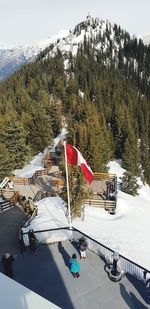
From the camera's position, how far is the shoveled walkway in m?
15.8

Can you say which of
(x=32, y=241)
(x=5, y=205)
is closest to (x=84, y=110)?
(x=5, y=205)

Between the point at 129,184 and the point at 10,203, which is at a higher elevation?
the point at 10,203

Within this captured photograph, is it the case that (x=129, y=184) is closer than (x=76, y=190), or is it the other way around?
(x=76, y=190)

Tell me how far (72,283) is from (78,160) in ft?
21.5

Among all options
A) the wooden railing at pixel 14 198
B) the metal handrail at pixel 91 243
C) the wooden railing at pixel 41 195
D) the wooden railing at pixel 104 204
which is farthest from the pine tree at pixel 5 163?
the metal handrail at pixel 91 243

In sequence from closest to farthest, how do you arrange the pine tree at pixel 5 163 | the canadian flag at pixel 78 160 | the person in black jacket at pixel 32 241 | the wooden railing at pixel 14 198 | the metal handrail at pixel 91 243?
the metal handrail at pixel 91 243, the person in black jacket at pixel 32 241, the canadian flag at pixel 78 160, the wooden railing at pixel 14 198, the pine tree at pixel 5 163

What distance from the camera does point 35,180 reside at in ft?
120

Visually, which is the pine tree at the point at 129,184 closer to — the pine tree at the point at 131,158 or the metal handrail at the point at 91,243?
the pine tree at the point at 131,158

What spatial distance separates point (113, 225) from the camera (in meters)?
25.6

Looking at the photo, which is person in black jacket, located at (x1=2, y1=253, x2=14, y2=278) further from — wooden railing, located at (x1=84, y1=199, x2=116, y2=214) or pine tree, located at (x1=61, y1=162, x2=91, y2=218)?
wooden railing, located at (x1=84, y1=199, x2=116, y2=214)

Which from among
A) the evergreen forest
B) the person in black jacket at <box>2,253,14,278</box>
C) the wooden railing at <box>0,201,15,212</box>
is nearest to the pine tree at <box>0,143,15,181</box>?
the evergreen forest

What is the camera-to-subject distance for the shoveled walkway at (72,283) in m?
15.8

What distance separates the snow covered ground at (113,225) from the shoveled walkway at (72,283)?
3.17 metres

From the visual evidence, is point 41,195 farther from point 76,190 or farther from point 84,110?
point 84,110
